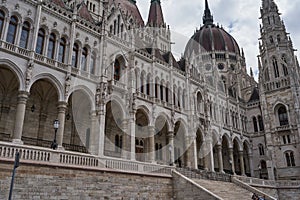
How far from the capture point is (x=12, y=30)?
19.2m

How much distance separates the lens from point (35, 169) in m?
13.8

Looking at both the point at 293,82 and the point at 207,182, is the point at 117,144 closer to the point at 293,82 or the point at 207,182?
the point at 207,182

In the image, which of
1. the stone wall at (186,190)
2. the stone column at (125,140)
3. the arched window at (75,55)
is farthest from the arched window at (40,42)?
the stone wall at (186,190)

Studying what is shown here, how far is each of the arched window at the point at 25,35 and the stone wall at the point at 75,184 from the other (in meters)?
9.97

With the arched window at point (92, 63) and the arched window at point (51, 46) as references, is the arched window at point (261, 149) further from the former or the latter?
the arched window at point (51, 46)

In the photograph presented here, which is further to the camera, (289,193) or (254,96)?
(254,96)

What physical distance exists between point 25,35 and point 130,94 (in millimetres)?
10073

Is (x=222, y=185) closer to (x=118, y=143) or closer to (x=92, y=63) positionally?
(x=118, y=143)

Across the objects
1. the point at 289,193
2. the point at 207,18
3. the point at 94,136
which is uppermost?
the point at 207,18

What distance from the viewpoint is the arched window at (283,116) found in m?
40.1

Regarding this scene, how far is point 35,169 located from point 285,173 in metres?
34.5

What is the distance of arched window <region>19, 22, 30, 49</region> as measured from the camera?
64.3ft

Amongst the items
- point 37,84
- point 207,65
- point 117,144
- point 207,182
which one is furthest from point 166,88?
point 207,65

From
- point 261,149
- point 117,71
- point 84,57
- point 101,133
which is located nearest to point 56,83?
point 84,57
